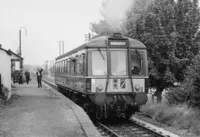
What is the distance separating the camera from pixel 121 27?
19.1 metres

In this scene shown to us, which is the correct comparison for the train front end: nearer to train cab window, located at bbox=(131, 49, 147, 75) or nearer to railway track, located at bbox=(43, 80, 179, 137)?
train cab window, located at bbox=(131, 49, 147, 75)

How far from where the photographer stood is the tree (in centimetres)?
1673

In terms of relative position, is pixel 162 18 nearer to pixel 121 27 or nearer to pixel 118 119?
pixel 121 27

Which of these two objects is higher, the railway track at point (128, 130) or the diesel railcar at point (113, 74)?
the diesel railcar at point (113, 74)

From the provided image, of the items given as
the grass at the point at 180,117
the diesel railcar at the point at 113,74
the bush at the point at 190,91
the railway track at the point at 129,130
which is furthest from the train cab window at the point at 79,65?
the bush at the point at 190,91

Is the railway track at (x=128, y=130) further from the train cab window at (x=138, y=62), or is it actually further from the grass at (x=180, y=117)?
the train cab window at (x=138, y=62)

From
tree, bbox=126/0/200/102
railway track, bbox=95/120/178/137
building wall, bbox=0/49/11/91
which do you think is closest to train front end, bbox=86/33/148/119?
railway track, bbox=95/120/178/137

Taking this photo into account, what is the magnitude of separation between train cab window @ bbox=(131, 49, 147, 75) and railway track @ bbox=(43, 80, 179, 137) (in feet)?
6.25

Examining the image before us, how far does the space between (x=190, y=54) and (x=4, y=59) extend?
9.16 m

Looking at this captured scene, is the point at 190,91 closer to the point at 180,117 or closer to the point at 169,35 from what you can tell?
the point at 180,117

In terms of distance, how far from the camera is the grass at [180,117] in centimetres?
1136

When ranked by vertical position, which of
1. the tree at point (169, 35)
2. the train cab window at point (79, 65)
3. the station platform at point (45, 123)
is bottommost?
the station platform at point (45, 123)

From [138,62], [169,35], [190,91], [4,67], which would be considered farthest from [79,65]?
[169,35]

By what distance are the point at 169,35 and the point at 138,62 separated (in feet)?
17.6
